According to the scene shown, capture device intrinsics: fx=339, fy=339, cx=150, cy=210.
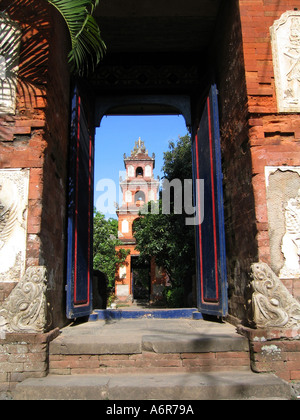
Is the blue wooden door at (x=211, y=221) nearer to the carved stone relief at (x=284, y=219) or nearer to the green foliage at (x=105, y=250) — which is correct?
the carved stone relief at (x=284, y=219)

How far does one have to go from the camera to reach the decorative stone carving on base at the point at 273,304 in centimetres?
345

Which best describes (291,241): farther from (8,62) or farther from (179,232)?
(179,232)

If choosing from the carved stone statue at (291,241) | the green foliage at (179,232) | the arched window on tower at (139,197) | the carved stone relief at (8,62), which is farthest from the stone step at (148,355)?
the arched window on tower at (139,197)

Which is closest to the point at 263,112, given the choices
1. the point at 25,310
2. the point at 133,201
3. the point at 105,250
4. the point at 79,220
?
the point at 79,220

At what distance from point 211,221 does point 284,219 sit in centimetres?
145

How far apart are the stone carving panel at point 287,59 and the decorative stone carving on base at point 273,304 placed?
2.03 metres

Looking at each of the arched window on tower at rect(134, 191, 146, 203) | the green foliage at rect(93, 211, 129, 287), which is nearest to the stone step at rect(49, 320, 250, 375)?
the green foliage at rect(93, 211, 129, 287)

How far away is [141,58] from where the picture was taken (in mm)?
6418

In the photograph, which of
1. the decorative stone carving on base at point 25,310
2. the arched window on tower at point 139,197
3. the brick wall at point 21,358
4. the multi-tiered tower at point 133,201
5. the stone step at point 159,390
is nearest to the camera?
the stone step at point 159,390
